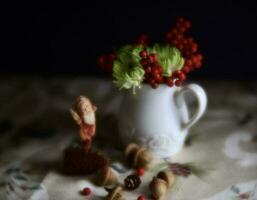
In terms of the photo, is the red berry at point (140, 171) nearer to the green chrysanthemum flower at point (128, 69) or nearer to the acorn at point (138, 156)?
the acorn at point (138, 156)

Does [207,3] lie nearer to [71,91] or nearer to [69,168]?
[71,91]

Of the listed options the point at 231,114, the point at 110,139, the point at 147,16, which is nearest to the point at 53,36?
the point at 147,16

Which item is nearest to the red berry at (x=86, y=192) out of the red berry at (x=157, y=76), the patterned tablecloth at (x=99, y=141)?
the patterned tablecloth at (x=99, y=141)

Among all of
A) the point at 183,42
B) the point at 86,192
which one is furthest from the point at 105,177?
the point at 183,42

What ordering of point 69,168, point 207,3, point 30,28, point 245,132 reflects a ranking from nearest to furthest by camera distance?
1. point 69,168
2. point 245,132
3. point 207,3
4. point 30,28

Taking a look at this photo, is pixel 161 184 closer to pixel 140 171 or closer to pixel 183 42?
pixel 140 171

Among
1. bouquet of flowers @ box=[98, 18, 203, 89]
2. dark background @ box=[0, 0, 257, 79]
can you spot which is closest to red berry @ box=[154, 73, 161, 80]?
bouquet of flowers @ box=[98, 18, 203, 89]
